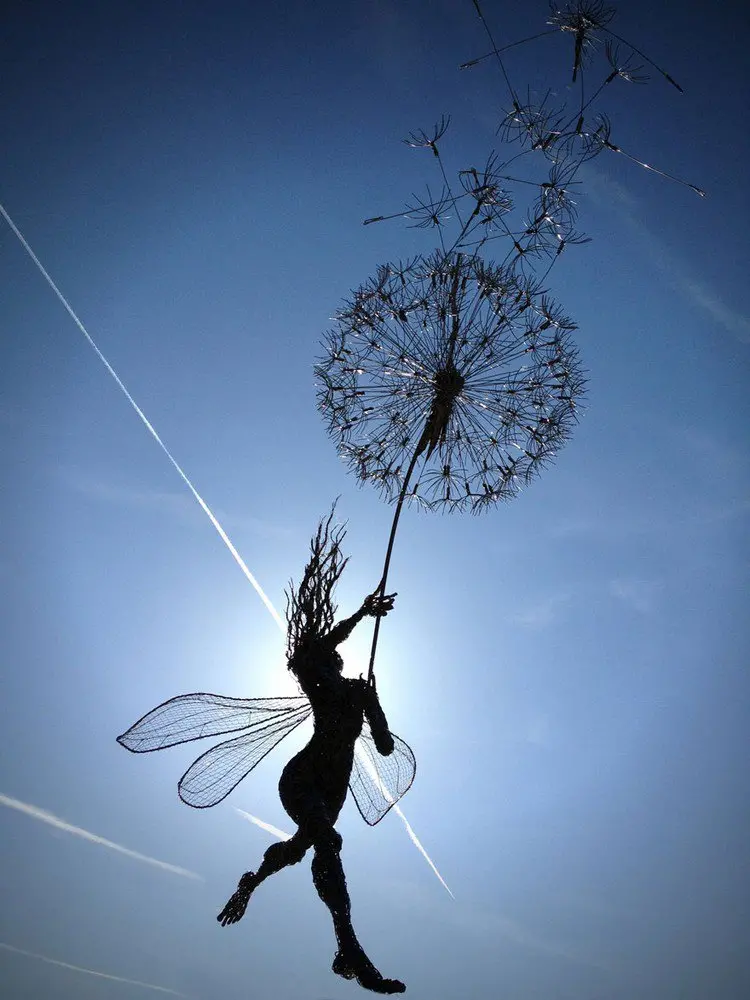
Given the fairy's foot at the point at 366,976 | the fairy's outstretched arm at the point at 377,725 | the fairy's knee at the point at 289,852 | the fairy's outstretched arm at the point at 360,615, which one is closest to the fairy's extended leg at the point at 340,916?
the fairy's foot at the point at 366,976

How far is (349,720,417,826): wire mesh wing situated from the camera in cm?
559

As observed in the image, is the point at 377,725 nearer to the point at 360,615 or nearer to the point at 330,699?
the point at 330,699

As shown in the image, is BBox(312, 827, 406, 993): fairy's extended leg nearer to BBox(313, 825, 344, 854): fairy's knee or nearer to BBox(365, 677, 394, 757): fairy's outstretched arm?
BBox(313, 825, 344, 854): fairy's knee

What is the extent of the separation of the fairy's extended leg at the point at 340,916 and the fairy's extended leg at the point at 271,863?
209mm

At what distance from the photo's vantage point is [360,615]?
5.75m

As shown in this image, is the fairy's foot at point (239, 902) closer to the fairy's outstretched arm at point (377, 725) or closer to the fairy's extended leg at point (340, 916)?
the fairy's extended leg at point (340, 916)

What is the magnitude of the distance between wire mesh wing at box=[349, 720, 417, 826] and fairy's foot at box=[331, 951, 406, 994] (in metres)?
1.33

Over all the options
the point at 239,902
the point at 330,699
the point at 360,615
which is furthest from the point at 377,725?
the point at 239,902

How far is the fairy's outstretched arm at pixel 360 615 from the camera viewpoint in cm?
568

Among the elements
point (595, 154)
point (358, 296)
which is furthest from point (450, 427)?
point (595, 154)

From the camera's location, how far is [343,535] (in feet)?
20.0

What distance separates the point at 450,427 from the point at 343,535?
1.99m

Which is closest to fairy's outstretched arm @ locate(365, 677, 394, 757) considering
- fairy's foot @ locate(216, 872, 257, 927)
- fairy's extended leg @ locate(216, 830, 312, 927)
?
fairy's extended leg @ locate(216, 830, 312, 927)

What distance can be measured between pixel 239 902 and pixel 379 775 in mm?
1498
